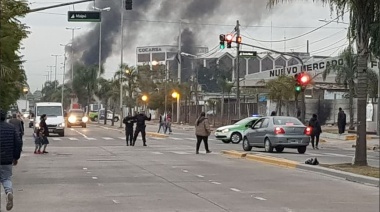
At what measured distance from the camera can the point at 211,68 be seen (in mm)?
141375

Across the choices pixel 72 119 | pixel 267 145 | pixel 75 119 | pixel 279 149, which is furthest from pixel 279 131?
pixel 72 119

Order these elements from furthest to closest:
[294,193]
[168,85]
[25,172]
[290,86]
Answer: [168,85]
[290,86]
[25,172]
[294,193]

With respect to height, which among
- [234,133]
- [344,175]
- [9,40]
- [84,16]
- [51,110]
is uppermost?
[84,16]

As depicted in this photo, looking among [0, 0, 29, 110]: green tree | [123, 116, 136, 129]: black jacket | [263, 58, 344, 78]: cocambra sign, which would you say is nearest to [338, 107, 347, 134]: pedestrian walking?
[263, 58, 344, 78]: cocambra sign

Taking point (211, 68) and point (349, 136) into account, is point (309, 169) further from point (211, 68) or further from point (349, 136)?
point (211, 68)

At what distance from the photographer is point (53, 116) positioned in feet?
151

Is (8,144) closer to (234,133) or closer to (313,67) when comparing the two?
(234,133)

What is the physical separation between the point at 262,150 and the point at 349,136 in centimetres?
1382

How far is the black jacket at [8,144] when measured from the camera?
12.0m

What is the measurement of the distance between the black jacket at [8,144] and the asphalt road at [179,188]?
955 millimetres

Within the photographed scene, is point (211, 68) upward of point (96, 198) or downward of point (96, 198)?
upward

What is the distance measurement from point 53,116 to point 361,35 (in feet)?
97.3

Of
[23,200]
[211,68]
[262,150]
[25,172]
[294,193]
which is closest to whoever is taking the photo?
[23,200]

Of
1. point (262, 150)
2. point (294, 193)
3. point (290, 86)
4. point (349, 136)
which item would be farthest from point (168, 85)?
point (294, 193)
